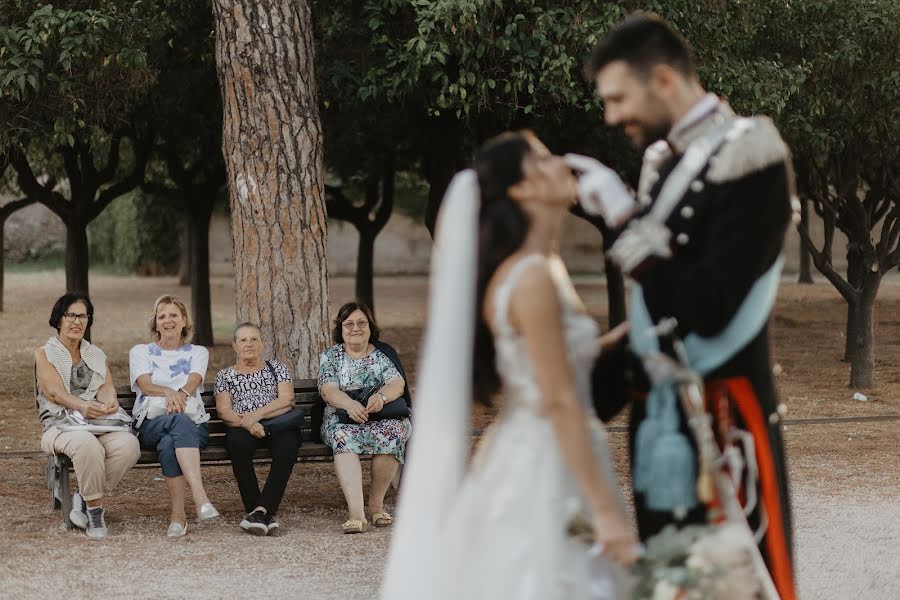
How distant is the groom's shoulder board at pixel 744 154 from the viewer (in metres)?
3.30

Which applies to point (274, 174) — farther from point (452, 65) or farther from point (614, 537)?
point (614, 537)

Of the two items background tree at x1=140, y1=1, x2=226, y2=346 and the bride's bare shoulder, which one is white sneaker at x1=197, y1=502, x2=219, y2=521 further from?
background tree at x1=140, y1=1, x2=226, y2=346

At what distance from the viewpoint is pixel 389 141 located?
18078 millimetres

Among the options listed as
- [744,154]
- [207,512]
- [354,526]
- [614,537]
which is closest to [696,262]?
[744,154]

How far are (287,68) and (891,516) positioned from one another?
17.3 feet

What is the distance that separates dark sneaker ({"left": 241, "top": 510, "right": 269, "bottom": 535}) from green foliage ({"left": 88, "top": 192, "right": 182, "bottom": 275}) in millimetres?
36375

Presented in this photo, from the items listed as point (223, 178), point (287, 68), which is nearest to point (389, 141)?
point (223, 178)

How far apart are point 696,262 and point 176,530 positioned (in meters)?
4.86

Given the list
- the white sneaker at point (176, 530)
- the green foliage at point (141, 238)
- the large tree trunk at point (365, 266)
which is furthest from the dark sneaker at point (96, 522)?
the green foliage at point (141, 238)

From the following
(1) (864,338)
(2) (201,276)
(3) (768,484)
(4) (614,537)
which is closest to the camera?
(4) (614,537)

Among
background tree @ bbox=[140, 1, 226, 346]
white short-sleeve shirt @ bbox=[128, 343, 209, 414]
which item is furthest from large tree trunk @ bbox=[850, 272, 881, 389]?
white short-sleeve shirt @ bbox=[128, 343, 209, 414]

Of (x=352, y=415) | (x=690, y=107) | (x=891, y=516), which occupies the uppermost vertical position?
(x=690, y=107)

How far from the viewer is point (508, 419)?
11.1 ft

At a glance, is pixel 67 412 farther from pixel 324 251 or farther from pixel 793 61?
pixel 793 61
